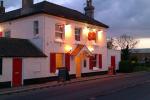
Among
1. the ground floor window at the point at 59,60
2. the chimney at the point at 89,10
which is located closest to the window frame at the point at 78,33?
the ground floor window at the point at 59,60

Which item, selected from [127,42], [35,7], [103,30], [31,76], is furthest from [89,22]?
[127,42]

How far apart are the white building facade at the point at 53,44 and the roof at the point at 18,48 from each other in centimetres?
34

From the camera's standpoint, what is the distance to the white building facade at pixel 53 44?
2795 cm

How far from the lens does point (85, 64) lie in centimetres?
3638

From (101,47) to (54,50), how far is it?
9702 millimetres

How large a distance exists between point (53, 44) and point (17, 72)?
574 cm

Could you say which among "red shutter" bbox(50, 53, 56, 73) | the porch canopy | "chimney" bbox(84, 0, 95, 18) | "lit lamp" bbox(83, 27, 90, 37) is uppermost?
"chimney" bbox(84, 0, 95, 18)

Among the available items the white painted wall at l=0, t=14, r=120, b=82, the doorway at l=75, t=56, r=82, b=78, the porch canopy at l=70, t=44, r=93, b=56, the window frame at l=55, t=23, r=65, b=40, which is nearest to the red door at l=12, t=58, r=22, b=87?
the white painted wall at l=0, t=14, r=120, b=82

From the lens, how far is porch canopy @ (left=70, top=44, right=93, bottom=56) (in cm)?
3383

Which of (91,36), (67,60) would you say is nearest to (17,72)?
(67,60)

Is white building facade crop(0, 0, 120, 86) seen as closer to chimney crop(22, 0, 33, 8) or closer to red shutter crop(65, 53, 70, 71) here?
red shutter crop(65, 53, 70, 71)

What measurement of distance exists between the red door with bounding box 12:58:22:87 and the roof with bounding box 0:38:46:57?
540 millimetres

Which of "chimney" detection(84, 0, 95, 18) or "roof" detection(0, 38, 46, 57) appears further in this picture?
"chimney" detection(84, 0, 95, 18)

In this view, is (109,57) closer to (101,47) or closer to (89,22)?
(101,47)
